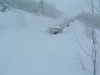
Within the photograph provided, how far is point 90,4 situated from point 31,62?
3547mm

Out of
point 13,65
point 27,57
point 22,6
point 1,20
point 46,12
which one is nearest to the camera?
point 13,65

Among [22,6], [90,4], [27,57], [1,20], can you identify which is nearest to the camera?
[90,4]

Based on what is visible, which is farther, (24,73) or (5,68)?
(5,68)

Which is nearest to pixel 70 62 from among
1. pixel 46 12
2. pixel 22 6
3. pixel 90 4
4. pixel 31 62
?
pixel 31 62

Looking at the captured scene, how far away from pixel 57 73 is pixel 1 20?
10.2 meters

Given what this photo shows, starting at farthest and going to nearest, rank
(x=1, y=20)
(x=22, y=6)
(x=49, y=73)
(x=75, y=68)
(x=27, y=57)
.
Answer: (x=22, y=6)
(x=1, y=20)
(x=27, y=57)
(x=75, y=68)
(x=49, y=73)

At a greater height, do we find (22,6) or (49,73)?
(49,73)

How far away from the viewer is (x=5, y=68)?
17.8 ft

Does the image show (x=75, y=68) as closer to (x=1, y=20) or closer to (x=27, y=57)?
(x=27, y=57)

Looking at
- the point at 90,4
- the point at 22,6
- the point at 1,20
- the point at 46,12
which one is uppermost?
the point at 90,4

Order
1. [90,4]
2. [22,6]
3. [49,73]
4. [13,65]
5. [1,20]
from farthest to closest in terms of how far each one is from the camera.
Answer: [22,6], [1,20], [13,65], [49,73], [90,4]

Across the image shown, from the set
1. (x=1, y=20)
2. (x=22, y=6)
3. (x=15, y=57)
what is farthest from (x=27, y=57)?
(x=22, y=6)

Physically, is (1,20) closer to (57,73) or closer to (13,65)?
(13,65)

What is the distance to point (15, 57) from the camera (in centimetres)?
659
